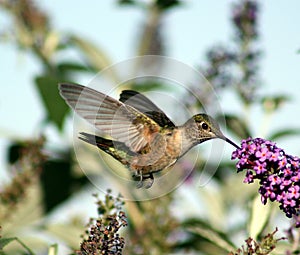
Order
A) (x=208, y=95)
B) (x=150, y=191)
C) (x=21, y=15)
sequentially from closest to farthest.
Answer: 1. (x=208, y=95)
2. (x=150, y=191)
3. (x=21, y=15)

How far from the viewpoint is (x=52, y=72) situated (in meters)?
5.50

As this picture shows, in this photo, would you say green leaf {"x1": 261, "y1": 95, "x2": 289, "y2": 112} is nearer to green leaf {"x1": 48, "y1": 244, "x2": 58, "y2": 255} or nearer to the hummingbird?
the hummingbird

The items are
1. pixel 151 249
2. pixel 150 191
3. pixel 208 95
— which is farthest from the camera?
pixel 150 191

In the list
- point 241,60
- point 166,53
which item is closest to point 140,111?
point 241,60

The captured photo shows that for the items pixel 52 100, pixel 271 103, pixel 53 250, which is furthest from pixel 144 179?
pixel 271 103

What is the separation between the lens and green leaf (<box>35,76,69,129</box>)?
4453mm

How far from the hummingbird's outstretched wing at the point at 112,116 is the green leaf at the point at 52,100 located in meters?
1.52

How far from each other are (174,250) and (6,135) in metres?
1.90

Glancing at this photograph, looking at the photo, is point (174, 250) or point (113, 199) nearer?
point (113, 199)

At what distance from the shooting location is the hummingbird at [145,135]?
2918 mm

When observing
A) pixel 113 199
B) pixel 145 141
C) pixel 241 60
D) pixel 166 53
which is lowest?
pixel 113 199

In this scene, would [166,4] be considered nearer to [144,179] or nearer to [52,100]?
[52,100]

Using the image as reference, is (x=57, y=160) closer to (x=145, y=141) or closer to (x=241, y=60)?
(x=241, y=60)

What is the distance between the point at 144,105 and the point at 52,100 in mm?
1707
